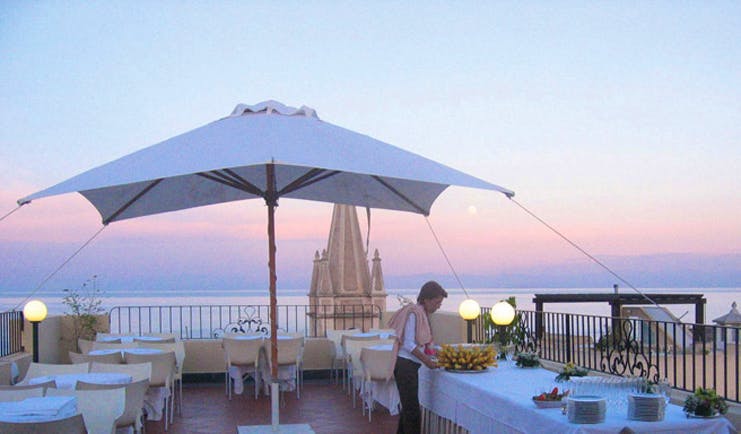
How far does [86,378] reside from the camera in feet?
22.9

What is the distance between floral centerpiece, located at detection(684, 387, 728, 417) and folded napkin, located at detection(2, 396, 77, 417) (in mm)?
3854

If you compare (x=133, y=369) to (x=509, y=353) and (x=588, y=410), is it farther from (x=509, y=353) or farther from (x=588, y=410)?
(x=588, y=410)

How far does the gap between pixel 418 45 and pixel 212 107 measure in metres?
4.42

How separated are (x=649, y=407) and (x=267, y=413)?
242 inches

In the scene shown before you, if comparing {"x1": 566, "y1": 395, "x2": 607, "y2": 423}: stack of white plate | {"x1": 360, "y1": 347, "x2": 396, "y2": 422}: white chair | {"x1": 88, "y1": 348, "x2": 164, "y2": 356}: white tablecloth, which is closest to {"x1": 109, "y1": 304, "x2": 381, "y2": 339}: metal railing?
{"x1": 88, "y1": 348, "x2": 164, "y2": 356}: white tablecloth

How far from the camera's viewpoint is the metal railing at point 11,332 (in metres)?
9.97

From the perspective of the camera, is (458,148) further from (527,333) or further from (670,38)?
(527,333)

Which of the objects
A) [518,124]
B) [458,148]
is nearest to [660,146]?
[518,124]

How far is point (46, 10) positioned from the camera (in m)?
13.4

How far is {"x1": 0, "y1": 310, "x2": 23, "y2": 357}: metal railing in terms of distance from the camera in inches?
392

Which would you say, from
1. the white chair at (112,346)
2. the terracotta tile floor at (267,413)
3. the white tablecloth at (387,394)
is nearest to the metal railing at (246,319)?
the terracotta tile floor at (267,413)

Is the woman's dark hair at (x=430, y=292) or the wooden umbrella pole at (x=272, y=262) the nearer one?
the woman's dark hair at (x=430, y=292)

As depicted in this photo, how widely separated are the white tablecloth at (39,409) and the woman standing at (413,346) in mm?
2445

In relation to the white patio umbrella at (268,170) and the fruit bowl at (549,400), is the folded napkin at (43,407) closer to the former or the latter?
the white patio umbrella at (268,170)
